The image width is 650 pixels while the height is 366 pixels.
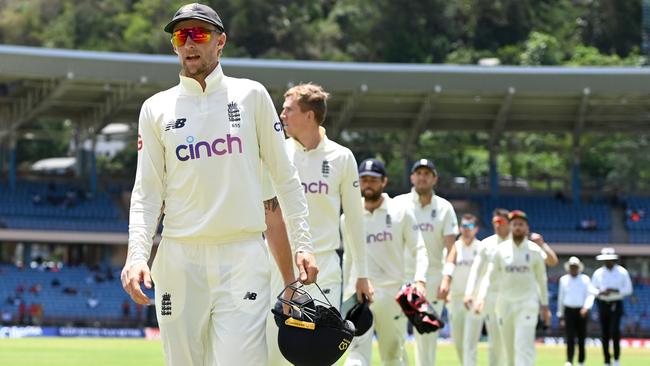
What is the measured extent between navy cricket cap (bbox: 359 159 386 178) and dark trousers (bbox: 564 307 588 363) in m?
10.7

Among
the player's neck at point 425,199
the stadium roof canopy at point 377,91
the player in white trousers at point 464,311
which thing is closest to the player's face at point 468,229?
the player in white trousers at point 464,311

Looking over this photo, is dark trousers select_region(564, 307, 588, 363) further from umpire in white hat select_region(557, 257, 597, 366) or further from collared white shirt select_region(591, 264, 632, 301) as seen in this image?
collared white shirt select_region(591, 264, 632, 301)

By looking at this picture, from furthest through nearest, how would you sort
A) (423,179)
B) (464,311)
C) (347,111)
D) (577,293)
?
(347,111), (577,293), (464,311), (423,179)

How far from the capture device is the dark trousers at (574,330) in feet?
75.1

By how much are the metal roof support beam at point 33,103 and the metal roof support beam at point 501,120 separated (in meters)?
15.9

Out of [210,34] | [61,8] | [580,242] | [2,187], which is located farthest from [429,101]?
[61,8]

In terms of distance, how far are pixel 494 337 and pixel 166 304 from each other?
1155cm

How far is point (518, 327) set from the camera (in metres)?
17.5

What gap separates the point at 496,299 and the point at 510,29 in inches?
2829

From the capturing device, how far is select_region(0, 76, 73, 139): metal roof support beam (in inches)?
1927

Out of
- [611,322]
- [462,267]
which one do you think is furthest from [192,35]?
[611,322]

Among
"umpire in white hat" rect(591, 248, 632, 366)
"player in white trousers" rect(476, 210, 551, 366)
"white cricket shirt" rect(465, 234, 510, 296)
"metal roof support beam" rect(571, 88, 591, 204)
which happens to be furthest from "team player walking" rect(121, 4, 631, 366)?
"metal roof support beam" rect(571, 88, 591, 204)

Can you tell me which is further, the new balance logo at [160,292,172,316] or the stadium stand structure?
the stadium stand structure

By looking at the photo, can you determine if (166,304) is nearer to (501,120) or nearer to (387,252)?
(387,252)
